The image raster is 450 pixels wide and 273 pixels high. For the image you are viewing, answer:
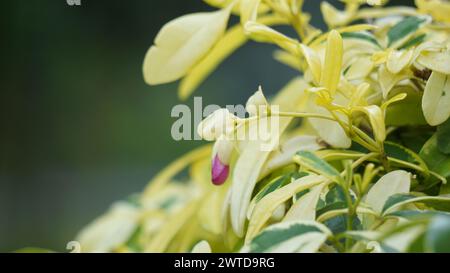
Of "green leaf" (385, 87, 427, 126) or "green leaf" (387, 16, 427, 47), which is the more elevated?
"green leaf" (387, 16, 427, 47)

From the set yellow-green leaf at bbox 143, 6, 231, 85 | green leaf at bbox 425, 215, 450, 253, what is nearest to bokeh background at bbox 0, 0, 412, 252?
yellow-green leaf at bbox 143, 6, 231, 85

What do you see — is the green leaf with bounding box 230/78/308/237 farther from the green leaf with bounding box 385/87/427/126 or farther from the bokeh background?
the bokeh background

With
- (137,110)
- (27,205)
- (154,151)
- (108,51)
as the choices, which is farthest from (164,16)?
(27,205)

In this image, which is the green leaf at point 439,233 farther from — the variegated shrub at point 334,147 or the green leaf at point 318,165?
the green leaf at point 318,165

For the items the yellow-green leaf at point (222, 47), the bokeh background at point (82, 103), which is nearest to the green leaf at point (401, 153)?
the yellow-green leaf at point (222, 47)

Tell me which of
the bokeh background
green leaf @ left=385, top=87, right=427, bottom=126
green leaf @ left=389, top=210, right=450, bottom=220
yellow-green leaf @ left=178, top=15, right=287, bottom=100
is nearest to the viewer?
green leaf @ left=389, top=210, right=450, bottom=220
